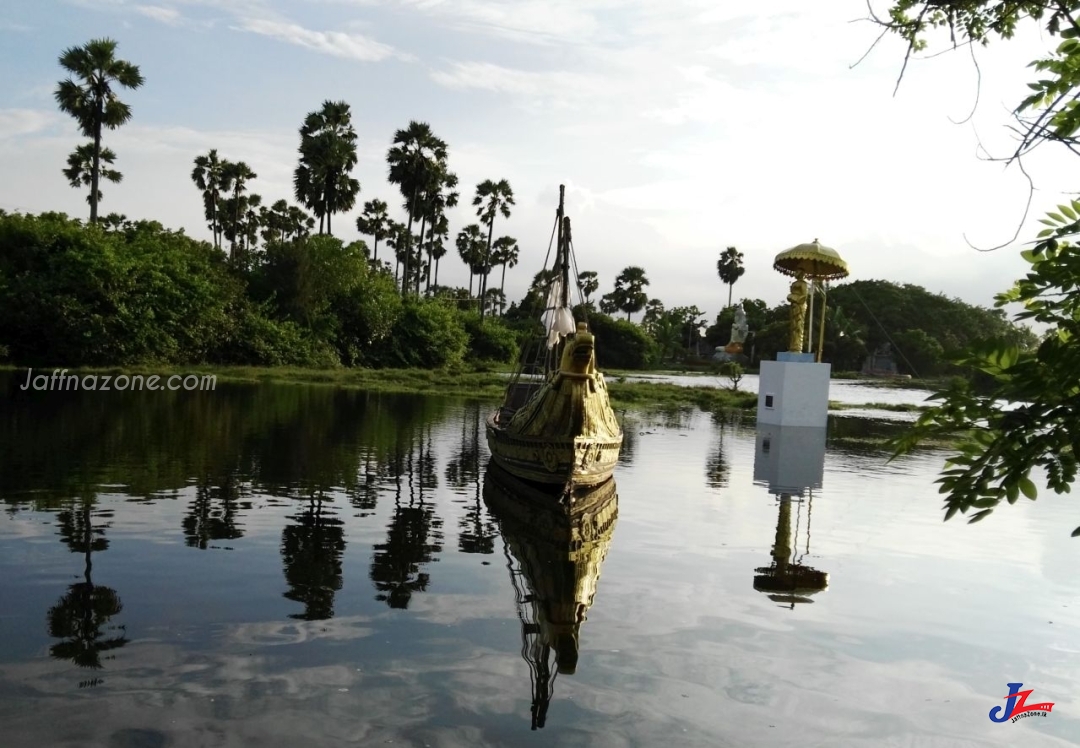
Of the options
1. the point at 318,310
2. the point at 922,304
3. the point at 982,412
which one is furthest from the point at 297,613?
the point at 922,304

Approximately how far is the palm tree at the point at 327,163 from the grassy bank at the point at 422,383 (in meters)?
11.2

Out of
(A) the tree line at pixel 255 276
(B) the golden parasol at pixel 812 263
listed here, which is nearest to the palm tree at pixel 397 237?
(A) the tree line at pixel 255 276

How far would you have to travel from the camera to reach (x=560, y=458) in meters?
16.5

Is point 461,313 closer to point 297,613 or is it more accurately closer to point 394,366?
point 394,366

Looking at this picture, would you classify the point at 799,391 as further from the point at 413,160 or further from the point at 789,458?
the point at 413,160

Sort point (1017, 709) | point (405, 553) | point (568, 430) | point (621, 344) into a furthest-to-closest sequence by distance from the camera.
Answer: point (621, 344), point (568, 430), point (405, 553), point (1017, 709)

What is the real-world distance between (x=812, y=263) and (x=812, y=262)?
1.8 inches

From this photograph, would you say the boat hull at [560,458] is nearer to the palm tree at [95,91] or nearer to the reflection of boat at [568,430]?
the reflection of boat at [568,430]

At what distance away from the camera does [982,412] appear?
3.24 meters

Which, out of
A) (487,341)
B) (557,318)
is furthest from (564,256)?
(487,341)

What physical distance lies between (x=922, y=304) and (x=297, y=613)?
117881 mm

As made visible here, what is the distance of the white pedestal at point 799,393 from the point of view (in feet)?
109

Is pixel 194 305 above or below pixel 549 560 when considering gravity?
above

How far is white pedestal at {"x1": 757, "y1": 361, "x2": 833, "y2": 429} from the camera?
33312mm
